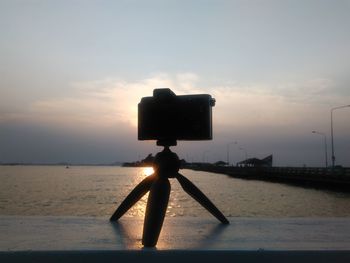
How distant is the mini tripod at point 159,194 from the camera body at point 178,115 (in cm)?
24

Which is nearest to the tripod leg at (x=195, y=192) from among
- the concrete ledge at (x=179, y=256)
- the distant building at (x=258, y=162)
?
the concrete ledge at (x=179, y=256)

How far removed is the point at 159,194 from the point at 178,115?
3.36 ft

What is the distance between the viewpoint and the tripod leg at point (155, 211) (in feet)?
14.8

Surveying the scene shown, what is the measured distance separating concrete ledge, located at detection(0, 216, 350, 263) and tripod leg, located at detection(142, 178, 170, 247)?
0.41ft

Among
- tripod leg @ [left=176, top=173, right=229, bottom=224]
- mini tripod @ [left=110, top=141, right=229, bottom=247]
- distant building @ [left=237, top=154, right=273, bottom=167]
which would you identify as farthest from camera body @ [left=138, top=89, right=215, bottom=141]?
distant building @ [left=237, top=154, right=273, bottom=167]

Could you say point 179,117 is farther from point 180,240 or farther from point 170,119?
point 180,240

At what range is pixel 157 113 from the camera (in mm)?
5719

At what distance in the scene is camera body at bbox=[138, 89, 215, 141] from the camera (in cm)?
564

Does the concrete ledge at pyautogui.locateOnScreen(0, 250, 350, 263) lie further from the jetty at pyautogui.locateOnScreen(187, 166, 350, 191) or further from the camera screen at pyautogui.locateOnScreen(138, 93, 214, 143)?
the jetty at pyautogui.locateOnScreen(187, 166, 350, 191)

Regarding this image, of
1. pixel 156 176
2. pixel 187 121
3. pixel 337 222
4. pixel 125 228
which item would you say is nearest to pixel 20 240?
pixel 125 228

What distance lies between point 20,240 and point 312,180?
63.9 metres

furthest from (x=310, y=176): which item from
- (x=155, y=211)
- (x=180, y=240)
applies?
(x=180, y=240)

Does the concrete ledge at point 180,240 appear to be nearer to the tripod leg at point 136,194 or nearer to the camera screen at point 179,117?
the tripod leg at point 136,194

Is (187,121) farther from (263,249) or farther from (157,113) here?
(263,249)
